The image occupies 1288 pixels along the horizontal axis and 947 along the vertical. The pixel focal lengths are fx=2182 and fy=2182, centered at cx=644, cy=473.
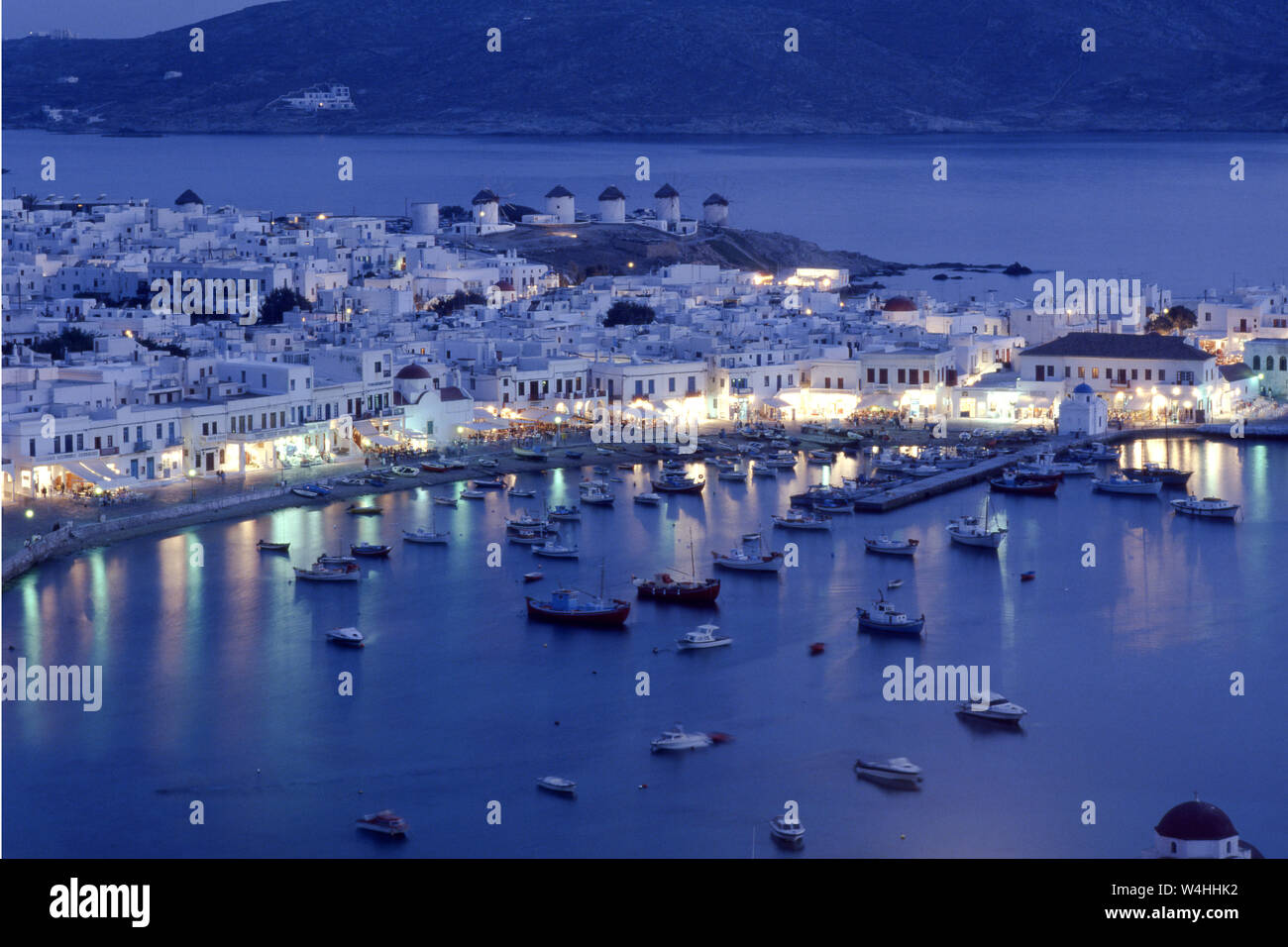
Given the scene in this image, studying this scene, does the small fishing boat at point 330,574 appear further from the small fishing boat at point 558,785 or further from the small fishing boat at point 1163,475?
the small fishing boat at point 1163,475

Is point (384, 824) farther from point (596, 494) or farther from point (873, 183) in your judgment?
point (873, 183)

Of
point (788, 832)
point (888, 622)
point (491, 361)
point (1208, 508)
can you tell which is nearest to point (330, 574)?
point (888, 622)

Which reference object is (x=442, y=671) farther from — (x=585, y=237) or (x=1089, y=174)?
(x=1089, y=174)

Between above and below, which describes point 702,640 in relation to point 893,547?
below

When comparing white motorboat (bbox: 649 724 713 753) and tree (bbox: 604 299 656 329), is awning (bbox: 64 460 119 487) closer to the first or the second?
white motorboat (bbox: 649 724 713 753)

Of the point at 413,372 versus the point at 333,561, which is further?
the point at 413,372

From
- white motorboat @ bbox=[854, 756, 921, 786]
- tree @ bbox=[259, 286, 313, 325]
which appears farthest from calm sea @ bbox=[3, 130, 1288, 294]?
white motorboat @ bbox=[854, 756, 921, 786]
